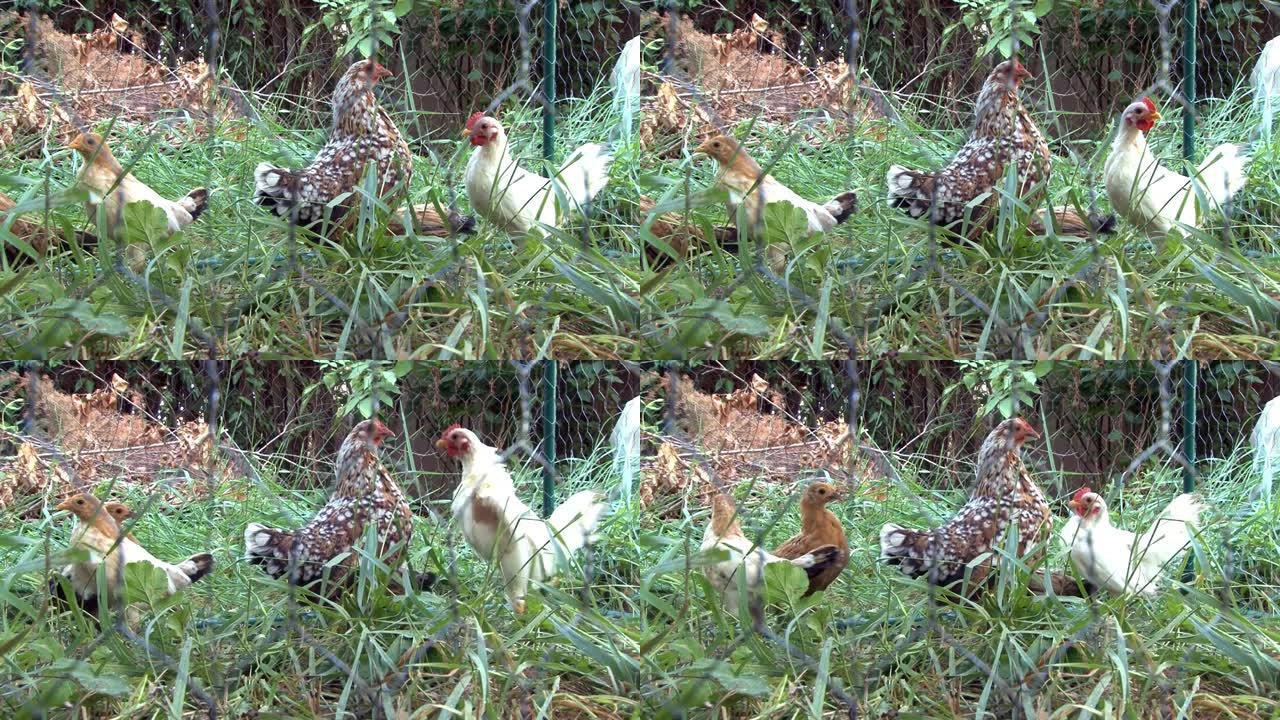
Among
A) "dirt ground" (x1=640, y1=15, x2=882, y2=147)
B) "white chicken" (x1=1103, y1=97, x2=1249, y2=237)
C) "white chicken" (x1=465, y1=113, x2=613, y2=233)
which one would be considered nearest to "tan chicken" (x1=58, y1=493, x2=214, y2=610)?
"white chicken" (x1=465, y1=113, x2=613, y2=233)

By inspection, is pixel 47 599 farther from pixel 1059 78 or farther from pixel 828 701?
pixel 1059 78

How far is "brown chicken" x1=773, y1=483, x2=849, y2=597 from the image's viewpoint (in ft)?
7.34

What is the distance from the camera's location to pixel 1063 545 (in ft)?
7.63

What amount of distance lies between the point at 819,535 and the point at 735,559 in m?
0.17

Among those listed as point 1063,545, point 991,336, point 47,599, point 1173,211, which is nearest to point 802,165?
point 991,336

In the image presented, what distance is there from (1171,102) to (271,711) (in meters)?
2.22

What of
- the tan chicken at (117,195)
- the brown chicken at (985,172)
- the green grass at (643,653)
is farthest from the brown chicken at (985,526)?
the tan chicken at (117,195)

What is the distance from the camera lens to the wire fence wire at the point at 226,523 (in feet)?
6.98

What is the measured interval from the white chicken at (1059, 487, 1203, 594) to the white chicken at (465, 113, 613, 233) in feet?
3.49

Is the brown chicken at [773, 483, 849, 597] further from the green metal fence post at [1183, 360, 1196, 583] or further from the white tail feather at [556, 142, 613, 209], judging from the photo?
the green metal fence post at [1183, 360, 1196, 583]

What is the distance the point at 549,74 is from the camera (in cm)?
240

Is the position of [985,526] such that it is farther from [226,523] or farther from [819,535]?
[226,523]

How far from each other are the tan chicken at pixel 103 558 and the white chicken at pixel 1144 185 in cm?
179

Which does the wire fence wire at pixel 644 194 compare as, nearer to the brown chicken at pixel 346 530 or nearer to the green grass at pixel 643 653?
the brown chicken at pixel 346 530
